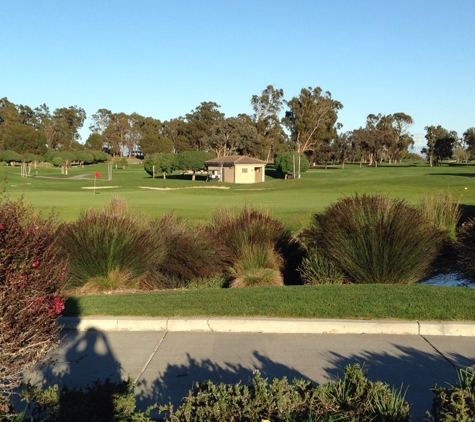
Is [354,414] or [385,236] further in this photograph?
[385,236]

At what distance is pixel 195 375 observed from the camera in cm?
578

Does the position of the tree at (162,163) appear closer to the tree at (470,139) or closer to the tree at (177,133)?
the tree at (177,133)

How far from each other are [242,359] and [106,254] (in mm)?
5743

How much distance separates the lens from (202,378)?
5.71m

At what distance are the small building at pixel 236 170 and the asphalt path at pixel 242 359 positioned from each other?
61.9 m

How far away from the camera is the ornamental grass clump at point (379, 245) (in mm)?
11023

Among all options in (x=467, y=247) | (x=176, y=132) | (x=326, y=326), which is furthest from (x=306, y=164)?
(x=326, y=326)

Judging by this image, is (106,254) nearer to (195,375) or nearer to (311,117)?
(195,375)

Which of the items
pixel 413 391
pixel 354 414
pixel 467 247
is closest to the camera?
pixel 354 414

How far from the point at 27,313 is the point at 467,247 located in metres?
9.78

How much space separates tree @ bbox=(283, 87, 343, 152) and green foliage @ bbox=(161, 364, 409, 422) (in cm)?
9199

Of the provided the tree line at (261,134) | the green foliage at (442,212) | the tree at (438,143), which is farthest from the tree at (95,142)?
the green foliage at (442,212)

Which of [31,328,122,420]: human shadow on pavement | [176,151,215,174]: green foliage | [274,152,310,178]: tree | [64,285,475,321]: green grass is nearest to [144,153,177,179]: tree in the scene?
[176,151,215,174]: green foliage

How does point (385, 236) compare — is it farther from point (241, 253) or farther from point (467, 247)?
point (241, 253)
